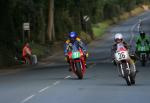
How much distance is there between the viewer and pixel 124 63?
21.7 m

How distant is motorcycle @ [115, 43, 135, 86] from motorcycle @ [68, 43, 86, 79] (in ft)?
11.9

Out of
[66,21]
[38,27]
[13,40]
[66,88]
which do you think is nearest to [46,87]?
[66,88]

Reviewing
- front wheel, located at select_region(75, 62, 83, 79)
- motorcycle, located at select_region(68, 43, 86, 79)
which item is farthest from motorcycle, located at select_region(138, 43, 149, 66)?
front wheel, located at select_region(75, 62, 83, 79)

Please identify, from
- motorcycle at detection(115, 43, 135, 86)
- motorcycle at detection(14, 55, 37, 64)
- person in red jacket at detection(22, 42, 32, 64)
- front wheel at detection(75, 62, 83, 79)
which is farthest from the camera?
motorcycle at detection(14, 55, 37, 64)

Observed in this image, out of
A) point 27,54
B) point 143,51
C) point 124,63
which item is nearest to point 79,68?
point 124,63

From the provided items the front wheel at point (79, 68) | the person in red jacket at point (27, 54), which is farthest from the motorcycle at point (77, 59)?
the person in red jacket at point (27, 54)

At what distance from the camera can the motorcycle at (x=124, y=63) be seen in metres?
21.5

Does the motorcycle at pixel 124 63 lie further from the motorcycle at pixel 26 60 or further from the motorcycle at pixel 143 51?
the motorcycle at pixel 26 60

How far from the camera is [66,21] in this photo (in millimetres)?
71625

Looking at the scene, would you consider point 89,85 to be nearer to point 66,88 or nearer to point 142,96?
point 66,88

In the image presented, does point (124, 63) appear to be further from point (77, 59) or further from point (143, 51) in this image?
point (143, 51)

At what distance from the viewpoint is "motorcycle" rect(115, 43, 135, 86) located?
2152 centimetres

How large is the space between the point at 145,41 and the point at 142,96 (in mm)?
16703

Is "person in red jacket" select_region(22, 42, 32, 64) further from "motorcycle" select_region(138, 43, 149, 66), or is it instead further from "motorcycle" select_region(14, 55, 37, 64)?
"motorcycle" select_region(138, 43, 149, 66)
